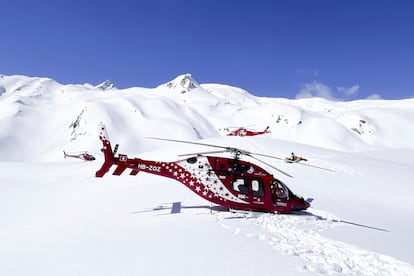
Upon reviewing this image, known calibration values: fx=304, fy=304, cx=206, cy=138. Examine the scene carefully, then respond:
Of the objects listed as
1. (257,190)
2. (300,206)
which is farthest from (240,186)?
(300,206)

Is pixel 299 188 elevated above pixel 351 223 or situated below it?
above

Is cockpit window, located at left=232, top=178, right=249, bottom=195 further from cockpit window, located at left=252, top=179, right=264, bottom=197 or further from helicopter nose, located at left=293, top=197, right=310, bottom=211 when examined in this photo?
helicopter nose, located at left=293, top=197, right=310, bottom=211

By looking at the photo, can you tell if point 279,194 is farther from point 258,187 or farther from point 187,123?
point 187,123

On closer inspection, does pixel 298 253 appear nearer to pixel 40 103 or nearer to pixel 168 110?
pixel 168 110

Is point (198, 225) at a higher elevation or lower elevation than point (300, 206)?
lower

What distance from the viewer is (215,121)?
557ft

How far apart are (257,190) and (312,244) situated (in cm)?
355

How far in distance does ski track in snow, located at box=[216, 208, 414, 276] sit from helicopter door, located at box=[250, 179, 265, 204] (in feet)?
2.08

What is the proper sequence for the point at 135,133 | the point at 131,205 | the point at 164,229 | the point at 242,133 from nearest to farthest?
the point at 164,229 < the point at 131,205 < the point at 242,133 < the point at 135,133

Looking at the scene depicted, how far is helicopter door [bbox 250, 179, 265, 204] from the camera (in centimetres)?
1306

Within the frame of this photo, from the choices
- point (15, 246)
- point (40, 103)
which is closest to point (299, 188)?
point (15, 246)

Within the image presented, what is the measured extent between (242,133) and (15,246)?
111ft

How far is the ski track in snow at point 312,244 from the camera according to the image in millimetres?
8516

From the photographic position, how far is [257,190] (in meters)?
13.1
